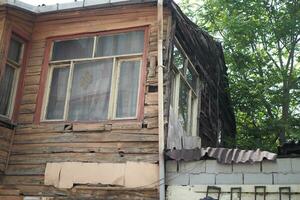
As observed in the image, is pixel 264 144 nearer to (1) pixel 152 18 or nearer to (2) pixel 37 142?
(1) pixel 152 18

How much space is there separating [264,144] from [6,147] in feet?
26.3

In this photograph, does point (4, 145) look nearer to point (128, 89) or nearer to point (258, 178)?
point (128, 89)

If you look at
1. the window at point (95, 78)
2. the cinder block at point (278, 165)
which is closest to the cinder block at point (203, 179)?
the cinder block at point (278, 165)

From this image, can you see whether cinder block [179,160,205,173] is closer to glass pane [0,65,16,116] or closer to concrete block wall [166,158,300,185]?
concrete block wall [166,158,300,185]

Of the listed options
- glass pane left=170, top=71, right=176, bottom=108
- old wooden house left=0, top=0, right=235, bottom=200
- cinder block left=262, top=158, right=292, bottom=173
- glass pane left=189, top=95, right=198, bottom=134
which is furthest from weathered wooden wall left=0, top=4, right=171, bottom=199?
glass pane left=189, top=95, right=198, bottom=134

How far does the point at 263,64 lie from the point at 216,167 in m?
7.95

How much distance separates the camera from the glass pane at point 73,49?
8156 millimetres

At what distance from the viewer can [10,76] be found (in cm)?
838

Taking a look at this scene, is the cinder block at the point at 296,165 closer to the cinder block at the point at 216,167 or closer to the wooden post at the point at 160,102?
the cinder block at the point at 216,167

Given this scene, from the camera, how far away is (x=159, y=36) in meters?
7.31

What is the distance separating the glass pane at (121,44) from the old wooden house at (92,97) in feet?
0.07

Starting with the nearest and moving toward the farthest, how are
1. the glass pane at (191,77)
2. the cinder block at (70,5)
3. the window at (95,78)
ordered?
the window at (95,78)
the cinder block at (70,5)
the glass pane at (191,77)

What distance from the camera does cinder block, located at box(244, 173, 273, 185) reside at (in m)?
6.05

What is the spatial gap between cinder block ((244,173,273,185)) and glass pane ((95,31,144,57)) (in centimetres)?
312
